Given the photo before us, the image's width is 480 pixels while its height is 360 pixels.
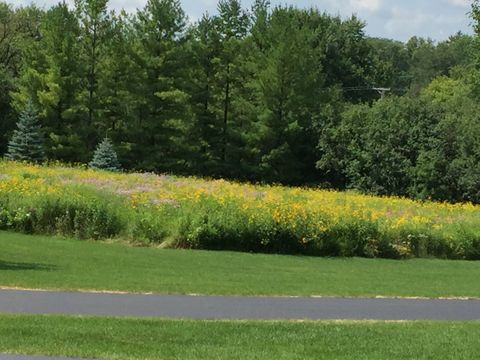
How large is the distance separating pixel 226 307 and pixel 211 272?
4.36 m

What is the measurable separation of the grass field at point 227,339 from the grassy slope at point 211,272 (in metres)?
3.09

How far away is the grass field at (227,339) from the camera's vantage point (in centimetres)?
725

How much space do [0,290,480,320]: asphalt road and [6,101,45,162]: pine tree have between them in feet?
110

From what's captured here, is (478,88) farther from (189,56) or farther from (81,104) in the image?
(81,104)

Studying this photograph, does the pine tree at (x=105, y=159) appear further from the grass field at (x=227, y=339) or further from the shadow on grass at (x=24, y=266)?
the grass field at (x=227, y=339)

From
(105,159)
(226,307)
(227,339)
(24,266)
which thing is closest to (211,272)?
(24,266)

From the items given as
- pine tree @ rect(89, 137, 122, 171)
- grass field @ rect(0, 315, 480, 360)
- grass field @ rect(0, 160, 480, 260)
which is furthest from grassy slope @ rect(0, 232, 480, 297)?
pine tree @ rect(89, 137, 122, 171)

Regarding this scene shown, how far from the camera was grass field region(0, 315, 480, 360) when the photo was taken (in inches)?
285

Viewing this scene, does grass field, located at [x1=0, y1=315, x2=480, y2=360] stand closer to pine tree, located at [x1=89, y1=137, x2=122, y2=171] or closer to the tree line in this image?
pine tree, located at [x1=89, y1=137, x2=122, y2=171]

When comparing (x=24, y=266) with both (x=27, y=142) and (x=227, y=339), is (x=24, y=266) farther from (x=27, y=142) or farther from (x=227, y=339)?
(x=27, y=142)

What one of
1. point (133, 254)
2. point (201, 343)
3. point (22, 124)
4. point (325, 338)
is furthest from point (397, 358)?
point (22, 124)

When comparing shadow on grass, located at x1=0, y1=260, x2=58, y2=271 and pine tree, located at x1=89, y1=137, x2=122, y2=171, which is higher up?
pine tree, located at x1=89, y1=137, x2=122, y2=171

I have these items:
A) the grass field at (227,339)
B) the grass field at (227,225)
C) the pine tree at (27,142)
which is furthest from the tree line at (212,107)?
the grass field at (227,339)

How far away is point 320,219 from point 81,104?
31.6 m
